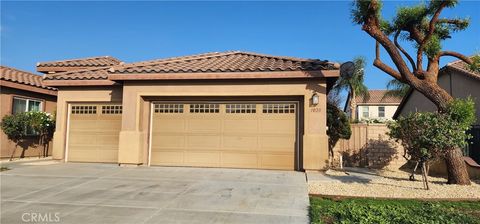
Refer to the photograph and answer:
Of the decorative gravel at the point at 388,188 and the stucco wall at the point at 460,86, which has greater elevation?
the stucco wall at the point at 460,86

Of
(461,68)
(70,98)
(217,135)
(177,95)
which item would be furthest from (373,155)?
(70,98)

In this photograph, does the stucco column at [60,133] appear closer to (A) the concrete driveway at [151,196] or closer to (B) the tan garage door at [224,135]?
(A) the concrete driveway at [151,196]

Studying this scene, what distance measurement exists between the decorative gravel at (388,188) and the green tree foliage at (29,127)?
11.2 metres

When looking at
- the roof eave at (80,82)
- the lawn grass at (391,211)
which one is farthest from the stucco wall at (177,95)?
the lawn grass at (391,211)

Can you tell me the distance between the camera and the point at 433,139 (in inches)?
311

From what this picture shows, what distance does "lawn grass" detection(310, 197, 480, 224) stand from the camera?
5.52 metres

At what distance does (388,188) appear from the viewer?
835cm

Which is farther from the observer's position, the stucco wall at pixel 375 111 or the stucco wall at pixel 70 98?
the stucco wall at pixel 375 111

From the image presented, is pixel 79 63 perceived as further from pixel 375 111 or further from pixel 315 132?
pixel 375 111

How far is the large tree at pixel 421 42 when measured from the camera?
9.06m

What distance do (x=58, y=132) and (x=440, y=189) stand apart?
12180 millimetres

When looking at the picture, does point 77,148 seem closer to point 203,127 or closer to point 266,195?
point 203,127

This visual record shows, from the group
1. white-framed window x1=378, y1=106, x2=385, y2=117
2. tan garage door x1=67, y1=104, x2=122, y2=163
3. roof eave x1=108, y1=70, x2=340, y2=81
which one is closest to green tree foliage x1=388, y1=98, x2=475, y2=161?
roof eave x1=108, y1=70, x2=340, y2=81

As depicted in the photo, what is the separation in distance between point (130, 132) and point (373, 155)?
854 cm
